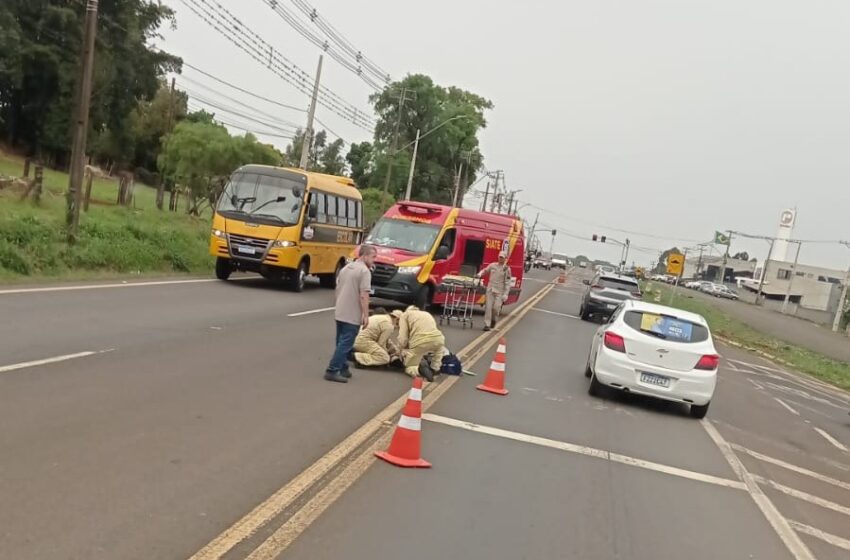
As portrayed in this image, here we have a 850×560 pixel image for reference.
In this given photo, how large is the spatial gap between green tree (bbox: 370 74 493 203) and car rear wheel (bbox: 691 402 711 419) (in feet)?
212

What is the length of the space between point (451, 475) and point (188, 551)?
266 cm

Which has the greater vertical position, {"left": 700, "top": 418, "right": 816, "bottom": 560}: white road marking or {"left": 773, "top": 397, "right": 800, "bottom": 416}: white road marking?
{"left": 700, "top": 418, "right": 816, "bottom": 560}: white road marking

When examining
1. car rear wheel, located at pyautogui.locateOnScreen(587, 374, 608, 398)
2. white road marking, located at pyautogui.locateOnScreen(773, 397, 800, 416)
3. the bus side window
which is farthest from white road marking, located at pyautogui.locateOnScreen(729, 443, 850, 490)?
the bus side window

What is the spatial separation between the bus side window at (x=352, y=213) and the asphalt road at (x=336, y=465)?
13.1m

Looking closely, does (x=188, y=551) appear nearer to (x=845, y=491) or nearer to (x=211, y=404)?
(x=211, y=404)

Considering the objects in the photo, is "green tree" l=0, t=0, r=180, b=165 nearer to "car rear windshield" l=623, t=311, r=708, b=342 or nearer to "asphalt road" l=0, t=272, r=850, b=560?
"asphalt road" l=0, t=272, r=850, b=560

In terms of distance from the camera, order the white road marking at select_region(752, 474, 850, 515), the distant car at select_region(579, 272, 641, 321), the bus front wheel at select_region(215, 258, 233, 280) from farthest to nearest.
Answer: the distant car at select_region(579, 272, 641, 321)
the bus front wheel at select_region(215, 258, 233, 280)
the white road marking at select_region(752, 474, 850, 515)

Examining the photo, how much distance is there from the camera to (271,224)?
815 inches

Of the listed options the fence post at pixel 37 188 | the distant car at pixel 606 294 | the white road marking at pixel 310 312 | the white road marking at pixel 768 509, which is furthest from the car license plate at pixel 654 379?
the fence post at pixel 37 188

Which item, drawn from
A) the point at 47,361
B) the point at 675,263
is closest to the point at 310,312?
the point at 47,361

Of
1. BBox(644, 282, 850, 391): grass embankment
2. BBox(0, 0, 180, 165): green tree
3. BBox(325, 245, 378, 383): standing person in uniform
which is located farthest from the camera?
BBox(0, 0, 180, 165): green tree

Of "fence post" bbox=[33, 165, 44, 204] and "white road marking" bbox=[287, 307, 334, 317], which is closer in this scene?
"white road marking" bbox=[287, 307, 334, 317]

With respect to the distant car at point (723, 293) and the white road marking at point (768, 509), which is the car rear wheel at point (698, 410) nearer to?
the white road marking at point (768, 509)

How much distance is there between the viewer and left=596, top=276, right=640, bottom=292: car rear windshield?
1112 inches
